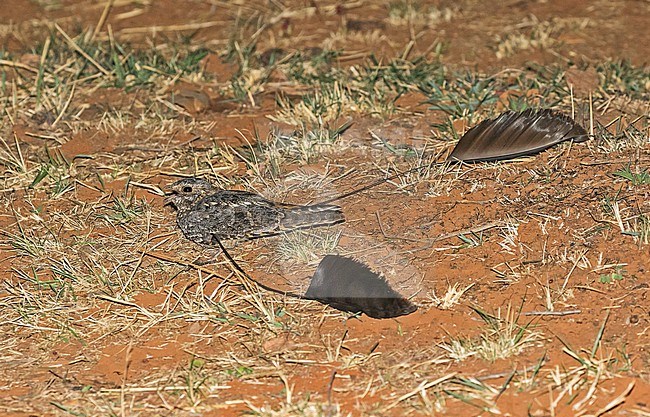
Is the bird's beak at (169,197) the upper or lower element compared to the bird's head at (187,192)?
lower

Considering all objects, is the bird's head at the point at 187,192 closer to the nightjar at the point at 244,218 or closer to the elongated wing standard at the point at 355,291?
the nightjar at the point at 244,218

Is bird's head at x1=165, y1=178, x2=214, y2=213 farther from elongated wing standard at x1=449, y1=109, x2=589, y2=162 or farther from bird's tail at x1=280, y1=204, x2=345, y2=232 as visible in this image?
elongated wing standard at x1=449, y1=109, x2=589, y2=162

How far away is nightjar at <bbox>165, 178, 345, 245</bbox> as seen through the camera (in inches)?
177

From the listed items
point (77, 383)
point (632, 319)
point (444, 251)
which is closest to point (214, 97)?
point (444, 251)

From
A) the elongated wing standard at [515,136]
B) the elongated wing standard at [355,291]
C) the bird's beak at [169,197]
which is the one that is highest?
the elongated wing standard at [515,136]

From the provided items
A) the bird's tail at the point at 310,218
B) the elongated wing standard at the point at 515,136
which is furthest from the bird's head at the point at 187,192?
the elongated wing standard at the point at 515,136

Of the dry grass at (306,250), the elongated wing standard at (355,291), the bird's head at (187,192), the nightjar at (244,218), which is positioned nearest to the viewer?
the dry grass at (306,250)

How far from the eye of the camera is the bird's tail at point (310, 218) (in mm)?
4504

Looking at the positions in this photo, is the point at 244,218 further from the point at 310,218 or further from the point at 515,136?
the point at 515,136

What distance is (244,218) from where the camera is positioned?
14.8 ft

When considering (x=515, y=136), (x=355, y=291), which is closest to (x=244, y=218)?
(x=355, y=291)

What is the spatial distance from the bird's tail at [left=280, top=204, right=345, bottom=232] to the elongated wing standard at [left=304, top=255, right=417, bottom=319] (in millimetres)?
402

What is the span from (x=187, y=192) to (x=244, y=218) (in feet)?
1.26

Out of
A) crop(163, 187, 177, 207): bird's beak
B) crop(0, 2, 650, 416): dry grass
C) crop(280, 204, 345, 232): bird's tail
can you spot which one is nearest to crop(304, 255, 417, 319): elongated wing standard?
crop(0, 2, 650, 416): dry grass
